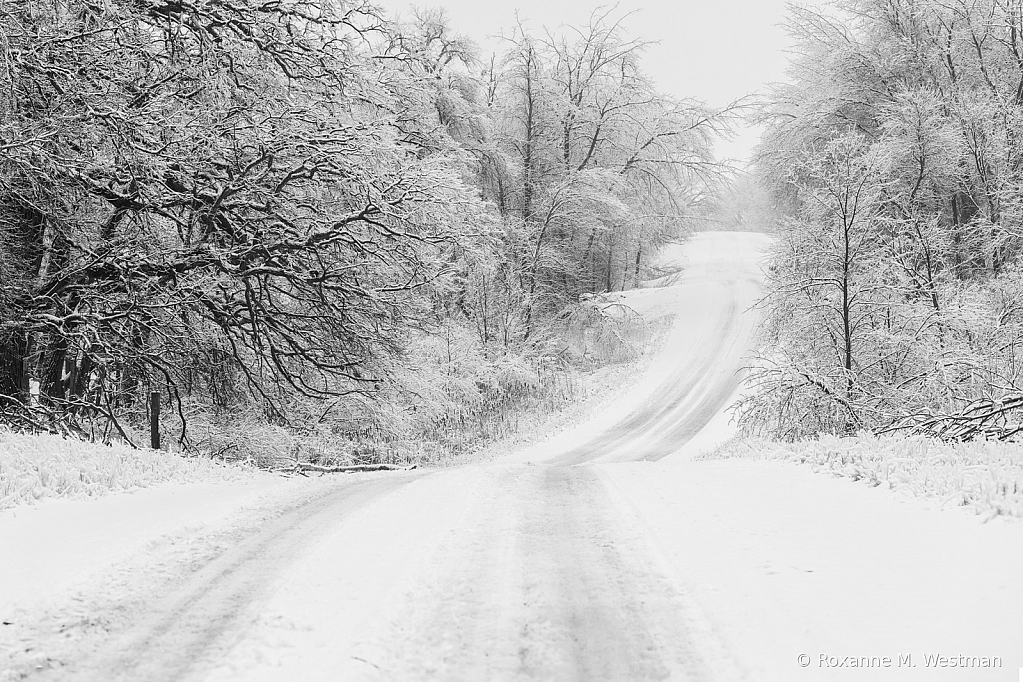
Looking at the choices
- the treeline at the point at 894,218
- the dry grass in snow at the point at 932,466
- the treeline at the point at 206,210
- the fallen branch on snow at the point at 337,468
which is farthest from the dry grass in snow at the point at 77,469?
the treeline at the point at 894,218

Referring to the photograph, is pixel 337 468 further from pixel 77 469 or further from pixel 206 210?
pixel 77 469

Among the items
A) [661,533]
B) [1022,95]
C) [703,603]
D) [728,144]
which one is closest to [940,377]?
[661,533]

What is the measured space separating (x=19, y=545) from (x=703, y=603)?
13.8 ft

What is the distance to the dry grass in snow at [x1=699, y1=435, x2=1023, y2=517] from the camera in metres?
5.07

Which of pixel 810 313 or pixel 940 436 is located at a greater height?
pixel 810 313

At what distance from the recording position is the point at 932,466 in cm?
647

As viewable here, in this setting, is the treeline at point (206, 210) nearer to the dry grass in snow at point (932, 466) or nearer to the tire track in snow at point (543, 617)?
the dry grass in snow at point (932, 466)

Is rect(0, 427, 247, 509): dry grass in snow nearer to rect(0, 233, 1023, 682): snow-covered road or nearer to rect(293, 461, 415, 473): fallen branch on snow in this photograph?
rect(0, 233, 1023, 682): snow-covered road

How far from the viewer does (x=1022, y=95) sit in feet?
68.7

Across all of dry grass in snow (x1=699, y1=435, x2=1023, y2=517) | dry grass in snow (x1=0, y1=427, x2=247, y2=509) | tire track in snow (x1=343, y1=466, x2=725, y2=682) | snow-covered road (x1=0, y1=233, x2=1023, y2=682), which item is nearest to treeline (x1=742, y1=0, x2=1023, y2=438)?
dry grass in snow (x1=699, y1=435, x2=1023, y2=517)

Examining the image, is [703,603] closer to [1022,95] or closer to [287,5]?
[287,5]

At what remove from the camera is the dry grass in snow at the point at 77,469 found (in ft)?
20.3

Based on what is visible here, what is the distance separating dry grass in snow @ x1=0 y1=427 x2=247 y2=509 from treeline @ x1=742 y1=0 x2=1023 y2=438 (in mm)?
9119

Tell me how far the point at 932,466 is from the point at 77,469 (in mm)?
8006
